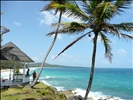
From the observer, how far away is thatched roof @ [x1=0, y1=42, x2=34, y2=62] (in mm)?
16039

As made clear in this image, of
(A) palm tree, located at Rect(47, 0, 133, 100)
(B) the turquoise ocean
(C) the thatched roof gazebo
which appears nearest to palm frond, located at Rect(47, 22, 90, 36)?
(A) palm tree, located at Rect(47, 0, 133, 100)

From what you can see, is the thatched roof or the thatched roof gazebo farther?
the thatched roof

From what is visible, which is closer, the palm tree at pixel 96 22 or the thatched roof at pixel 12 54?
the palm tree at pixel 96 22

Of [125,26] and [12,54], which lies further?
[12,54]

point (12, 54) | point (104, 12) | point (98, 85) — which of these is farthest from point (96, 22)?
point (98, 85)

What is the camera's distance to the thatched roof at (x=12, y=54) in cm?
1604

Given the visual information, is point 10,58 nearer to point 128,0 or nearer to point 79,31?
point 79,31

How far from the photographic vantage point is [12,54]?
55.1 ft

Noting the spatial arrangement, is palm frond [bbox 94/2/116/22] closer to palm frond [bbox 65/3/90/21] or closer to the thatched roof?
palm frond [bbox 65/3/90/21]

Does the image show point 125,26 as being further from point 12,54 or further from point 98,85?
point 98,85

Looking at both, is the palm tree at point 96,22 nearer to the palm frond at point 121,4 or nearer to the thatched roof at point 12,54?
the palm frond at point 121,4

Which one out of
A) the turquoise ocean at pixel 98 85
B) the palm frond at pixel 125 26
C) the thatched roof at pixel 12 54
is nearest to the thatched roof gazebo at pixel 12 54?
the thatched roof at pixel 12 54

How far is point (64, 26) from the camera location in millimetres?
10508

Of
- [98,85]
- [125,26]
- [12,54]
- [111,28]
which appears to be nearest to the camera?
[111,28]
